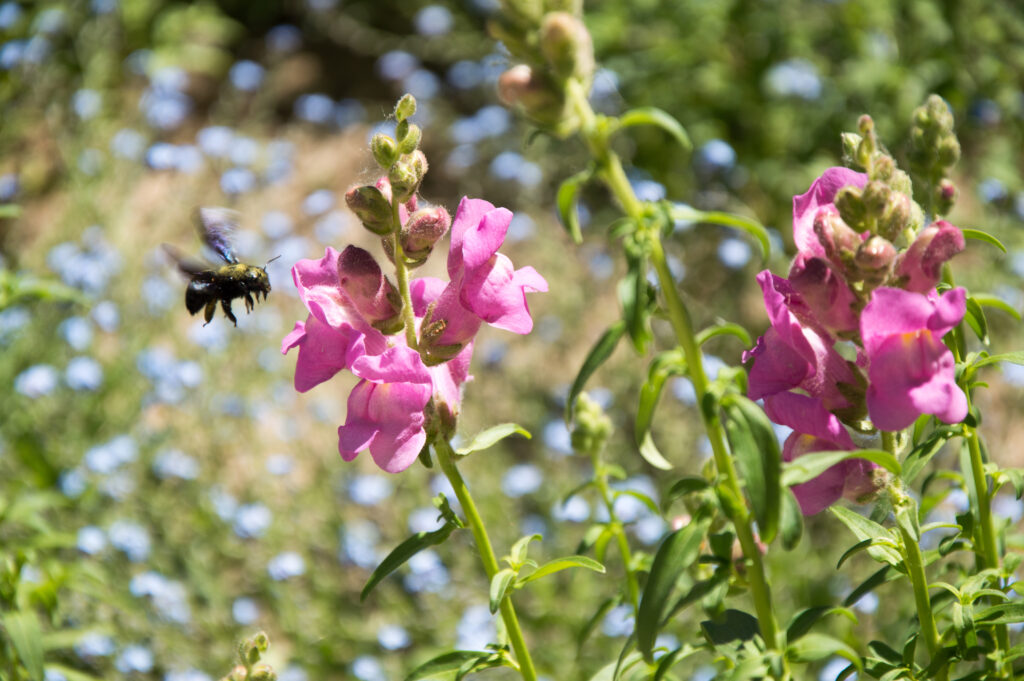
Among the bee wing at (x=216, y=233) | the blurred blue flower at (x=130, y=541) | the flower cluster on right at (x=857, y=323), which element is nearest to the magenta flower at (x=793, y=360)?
the flower cluster on right at (x=857, y=323)

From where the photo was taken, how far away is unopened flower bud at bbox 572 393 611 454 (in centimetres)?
214

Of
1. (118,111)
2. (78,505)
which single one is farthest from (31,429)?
(118,111)

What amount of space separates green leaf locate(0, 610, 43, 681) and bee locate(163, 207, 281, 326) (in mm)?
698

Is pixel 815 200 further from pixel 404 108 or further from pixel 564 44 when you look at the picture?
pixel 404 108

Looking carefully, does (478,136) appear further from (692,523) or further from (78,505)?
(692,523)

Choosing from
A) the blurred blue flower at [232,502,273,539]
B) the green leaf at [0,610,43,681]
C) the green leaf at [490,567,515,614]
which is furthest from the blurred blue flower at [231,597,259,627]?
the green leaf at [490,567,515,614]

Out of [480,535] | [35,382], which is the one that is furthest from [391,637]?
[480,535]

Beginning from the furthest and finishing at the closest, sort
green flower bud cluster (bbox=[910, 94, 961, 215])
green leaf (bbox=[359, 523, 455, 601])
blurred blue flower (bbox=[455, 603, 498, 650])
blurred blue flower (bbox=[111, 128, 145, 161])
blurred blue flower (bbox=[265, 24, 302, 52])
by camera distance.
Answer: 1. blurred blue flower (bbox=[265, 24, 302, 52])
2. blurred blue flower (bbox=[111, 128, 145, 161])
3. blurred blue flower (bbox=[455, 603, 498, 650])
4. green flower bud cluster (bbox=[910, 94, 961, 215])
5. green leaf (bbox=[359, 523, 455, 601])

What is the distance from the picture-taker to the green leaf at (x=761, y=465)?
4.08 ft

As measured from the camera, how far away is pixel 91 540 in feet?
10.9

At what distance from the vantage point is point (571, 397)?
145 centimetres

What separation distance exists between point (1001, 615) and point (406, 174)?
1176 mm

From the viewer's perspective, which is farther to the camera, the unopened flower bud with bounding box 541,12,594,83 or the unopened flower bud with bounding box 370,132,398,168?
the unopened flower bud with bounding box 370,132,398,168

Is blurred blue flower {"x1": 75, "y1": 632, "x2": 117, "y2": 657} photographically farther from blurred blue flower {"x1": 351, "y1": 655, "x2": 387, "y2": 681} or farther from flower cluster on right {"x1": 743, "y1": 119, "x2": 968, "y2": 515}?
flower cluster on right {"x1": 743, "y1": 119, "x2": 968, "y2": 515}
